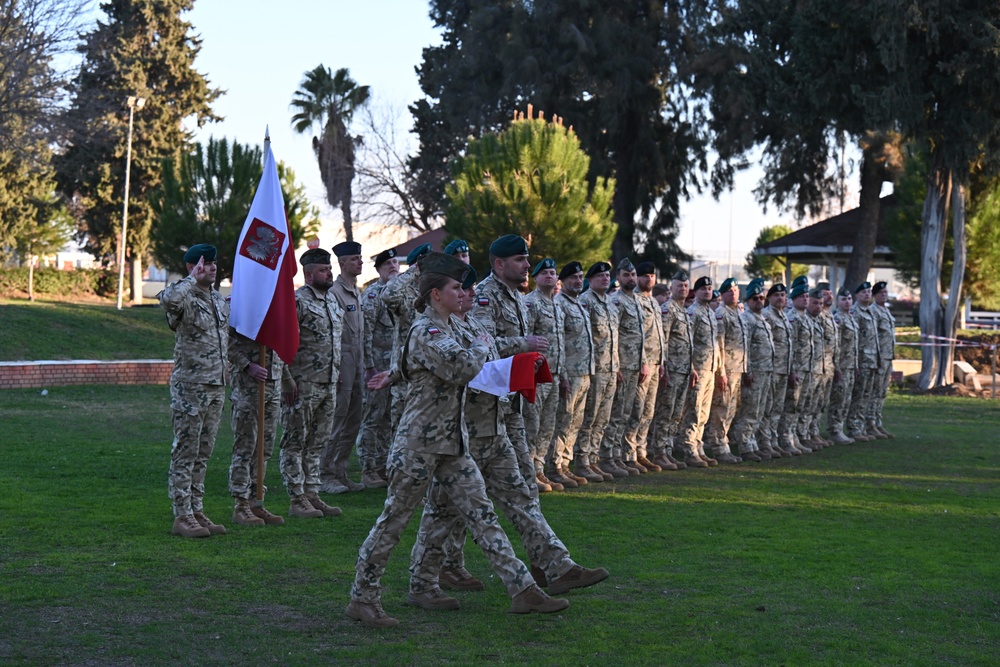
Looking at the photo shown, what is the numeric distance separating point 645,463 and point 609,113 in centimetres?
2383

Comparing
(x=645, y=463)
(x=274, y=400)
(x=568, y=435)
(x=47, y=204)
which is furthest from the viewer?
(x=47, y=204)

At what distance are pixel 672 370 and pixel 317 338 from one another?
17.0ft

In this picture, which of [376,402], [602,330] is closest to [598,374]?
[602,330]

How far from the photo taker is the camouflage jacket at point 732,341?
14133mm

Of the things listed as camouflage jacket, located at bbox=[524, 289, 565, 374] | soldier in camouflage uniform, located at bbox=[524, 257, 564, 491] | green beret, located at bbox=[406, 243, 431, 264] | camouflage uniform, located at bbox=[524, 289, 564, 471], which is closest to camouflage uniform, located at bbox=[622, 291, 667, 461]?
soldier in camouflage uniform, located at bbox=[524, 257, 564, 491]

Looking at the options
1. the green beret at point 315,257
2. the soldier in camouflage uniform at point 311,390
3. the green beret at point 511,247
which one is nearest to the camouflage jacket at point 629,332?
the soldier in camouflage uniform at point 311,390

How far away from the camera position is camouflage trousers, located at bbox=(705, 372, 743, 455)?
1406cm

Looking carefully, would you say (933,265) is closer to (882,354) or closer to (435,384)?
(882,354)

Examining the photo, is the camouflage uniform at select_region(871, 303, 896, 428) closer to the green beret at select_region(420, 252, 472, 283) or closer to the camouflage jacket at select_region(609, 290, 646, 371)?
the camouflage jacket at select_region(609, 290, 646, 371)

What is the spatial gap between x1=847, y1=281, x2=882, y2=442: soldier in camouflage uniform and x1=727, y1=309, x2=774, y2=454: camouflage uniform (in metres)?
2.82

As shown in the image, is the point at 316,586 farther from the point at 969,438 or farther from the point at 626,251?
the point at 626,251

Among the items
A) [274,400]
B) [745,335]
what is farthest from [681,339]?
[274,400]

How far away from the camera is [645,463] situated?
513 inches

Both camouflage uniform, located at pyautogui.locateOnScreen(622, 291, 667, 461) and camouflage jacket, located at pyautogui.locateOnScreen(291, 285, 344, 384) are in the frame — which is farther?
camouflage uniform, located at pyautogui.locateOnScreen(622, 291, 667, 461)
